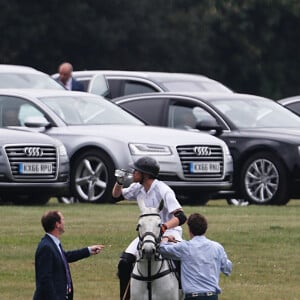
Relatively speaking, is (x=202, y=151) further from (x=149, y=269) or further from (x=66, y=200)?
→ (x=149, y=269)

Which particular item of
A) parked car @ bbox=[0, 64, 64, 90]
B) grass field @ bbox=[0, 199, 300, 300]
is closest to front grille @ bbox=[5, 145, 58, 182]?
grass field @ bbox=[0, 199, 300, 300]

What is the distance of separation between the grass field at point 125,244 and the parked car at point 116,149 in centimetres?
42

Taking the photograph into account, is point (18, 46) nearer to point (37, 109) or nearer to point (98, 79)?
point (98, 79)

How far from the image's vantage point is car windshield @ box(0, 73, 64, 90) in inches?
974

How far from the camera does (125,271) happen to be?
1294 centimetres

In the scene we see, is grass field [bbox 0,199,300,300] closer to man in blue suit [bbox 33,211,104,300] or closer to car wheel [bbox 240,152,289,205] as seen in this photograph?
car wheel [bbox 240,152,289,205]

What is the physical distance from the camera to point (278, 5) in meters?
61.8

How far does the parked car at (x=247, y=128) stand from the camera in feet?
73.2

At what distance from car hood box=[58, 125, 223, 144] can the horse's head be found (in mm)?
9781

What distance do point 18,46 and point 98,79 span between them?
30.0 m

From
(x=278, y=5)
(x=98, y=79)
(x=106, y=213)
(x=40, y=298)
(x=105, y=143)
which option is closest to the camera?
(x=40, y=298)

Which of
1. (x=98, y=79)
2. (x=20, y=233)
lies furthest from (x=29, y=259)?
(x=98, y=79)

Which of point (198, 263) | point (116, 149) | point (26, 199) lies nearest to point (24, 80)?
point (26, 199)

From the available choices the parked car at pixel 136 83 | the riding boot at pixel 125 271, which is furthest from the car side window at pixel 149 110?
the riding boot at pixel 125 271
